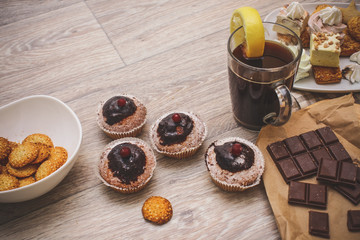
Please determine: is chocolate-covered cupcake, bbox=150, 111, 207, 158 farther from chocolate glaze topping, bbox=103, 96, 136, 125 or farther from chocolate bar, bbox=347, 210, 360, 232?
chocolate bar, bbox=347, 210, 360, 232

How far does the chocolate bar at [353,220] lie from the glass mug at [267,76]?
34 cm

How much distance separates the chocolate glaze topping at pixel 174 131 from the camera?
1.22 meters

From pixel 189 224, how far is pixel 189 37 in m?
0.92

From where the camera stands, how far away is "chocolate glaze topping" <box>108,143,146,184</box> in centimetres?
115

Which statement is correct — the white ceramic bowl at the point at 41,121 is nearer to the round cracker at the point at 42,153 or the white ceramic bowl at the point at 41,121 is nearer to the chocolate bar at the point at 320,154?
the round cracker at the point at 42,153

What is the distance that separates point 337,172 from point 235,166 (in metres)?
0.33

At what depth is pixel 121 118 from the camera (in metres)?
1.28

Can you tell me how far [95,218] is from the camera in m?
1.15

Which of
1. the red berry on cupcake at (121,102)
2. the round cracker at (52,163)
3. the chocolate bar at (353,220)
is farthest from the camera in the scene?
the red berry on cupcake at (121,102)

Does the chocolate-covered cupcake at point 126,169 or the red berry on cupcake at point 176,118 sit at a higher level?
the red berry on cupcake at point 176,118

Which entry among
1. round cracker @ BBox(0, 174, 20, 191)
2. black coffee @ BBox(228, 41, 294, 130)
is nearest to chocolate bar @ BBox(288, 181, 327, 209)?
black coffee @ BBox(228, 41, 294, 130)

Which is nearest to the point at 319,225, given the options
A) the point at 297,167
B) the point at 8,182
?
the point at 297,167

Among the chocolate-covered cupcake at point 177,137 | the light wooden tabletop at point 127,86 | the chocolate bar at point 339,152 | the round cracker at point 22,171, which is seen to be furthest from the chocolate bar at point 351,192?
the round cracker at point 22,171

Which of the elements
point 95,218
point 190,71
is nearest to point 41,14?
point 190,71
